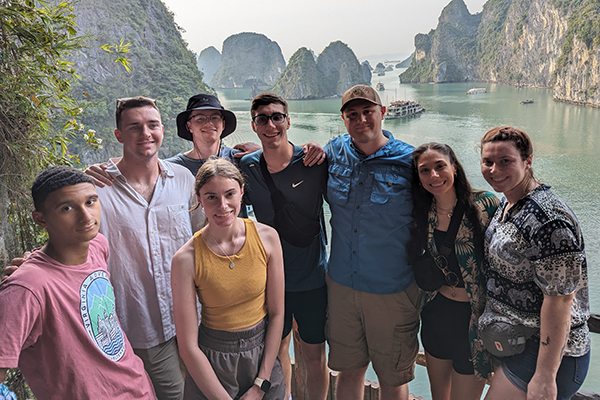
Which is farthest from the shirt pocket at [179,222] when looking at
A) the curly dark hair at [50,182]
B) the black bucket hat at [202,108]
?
the black bucket hat at [202,108]

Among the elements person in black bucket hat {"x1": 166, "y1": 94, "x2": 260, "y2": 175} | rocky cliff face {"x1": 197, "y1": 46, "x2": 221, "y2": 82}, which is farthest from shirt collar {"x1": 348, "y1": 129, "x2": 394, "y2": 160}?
rocky cliff face {"x1": 197, "y1": 46, "x2": 221, "y2": 82}

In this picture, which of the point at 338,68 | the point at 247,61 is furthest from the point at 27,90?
the point at 247,61

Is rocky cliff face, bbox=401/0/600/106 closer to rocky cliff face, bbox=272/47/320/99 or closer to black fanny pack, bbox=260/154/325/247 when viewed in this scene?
rocky cliff face, bbox=272/47/320/99

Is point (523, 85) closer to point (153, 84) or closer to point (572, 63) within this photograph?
point (572, 63)

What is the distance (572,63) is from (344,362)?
54247 mm

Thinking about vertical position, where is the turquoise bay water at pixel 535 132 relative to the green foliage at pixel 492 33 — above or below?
below

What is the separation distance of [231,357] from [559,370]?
4.45ft

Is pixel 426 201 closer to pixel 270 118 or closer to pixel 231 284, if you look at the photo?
pixel 270 118

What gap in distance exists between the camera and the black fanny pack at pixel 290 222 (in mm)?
2119

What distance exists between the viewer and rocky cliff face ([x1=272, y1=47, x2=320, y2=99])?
73.2 m

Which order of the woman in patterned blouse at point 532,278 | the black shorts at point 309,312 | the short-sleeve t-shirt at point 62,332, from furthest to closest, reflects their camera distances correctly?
1. the black shorts at point 309,312
2. the woman in patterned blouse at point 532,278
3. the short-sleeve t-shirt at point 62,332

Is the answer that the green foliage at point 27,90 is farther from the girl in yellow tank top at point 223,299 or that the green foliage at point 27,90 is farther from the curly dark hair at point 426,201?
the curly dark hair at point 426,201

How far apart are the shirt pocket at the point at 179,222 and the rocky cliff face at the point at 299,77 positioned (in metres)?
73.2

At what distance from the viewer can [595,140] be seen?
1377 inches
